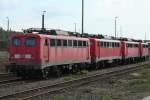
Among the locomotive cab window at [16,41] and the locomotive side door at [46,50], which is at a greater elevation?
the locomotive cab window at [16,41]

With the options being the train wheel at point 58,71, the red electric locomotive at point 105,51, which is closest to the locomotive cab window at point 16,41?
the train wheel at point 58,71

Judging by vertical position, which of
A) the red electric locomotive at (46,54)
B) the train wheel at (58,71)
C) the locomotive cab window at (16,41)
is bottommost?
the train wheel at (58,71)

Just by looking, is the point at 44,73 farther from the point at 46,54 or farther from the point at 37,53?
the point at 37,53

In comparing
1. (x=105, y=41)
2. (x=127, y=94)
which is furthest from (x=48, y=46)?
(x=105, y=41)

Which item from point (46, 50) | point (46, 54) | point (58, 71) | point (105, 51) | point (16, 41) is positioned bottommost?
point (58, 71)

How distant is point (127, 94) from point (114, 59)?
27726 mm

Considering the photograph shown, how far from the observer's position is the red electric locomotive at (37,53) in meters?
27.1

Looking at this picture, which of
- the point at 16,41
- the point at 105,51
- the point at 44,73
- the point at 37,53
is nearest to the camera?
the point at 37,53

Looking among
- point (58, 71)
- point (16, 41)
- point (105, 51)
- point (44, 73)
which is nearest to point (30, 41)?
point (16, 41)

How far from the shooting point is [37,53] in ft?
88.8

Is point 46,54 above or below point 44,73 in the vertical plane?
above

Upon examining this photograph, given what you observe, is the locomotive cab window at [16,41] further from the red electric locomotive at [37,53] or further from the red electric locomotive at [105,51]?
the red electric locomotive at [105,51]

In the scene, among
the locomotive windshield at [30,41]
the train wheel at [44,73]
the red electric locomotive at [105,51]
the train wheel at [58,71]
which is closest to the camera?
the locomotive windshield at [30,41]

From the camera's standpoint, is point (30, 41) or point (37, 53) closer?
point (37, 53)
